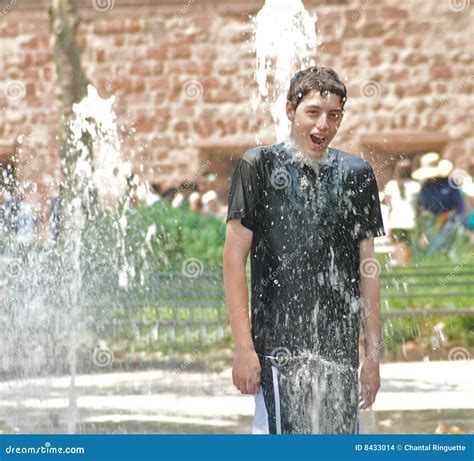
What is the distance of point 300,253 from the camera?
2652 millimetres

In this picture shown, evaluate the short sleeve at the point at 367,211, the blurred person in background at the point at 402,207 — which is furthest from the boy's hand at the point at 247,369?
the blurred person in background at the point at 402,207

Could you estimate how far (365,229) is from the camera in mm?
2740

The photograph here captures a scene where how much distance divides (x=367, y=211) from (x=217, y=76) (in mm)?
10346

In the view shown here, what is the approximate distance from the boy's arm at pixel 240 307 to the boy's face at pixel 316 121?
27cm

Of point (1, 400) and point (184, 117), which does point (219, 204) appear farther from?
point (1, 400)

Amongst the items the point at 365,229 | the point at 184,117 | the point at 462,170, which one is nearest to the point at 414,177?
the point at 462,170

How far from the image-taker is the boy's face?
8.82 feet

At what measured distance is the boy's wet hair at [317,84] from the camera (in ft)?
8.85

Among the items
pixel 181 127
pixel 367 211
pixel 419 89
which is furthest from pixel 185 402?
pixel 419 89

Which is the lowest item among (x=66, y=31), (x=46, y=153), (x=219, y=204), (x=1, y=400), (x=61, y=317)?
(x=1, y=400)

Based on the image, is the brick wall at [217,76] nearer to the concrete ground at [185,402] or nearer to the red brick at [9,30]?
→ the red brick at [9,30]

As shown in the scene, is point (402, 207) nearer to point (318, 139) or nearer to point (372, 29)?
point (372, 29)

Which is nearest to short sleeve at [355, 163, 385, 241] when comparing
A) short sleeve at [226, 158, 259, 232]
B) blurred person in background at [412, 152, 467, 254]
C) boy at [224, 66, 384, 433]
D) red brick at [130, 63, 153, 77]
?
boy at [224, 66, 384, 433]

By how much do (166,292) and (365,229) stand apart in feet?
17.9
